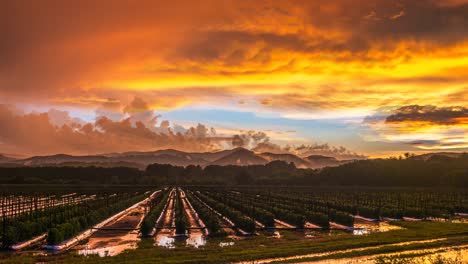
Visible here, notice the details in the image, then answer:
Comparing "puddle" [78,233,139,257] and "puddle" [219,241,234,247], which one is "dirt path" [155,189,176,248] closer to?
"puddle" [78,233,139,257]

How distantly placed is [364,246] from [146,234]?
45.3ft

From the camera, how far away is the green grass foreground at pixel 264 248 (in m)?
21.4

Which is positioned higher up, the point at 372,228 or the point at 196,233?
the point at 196,233

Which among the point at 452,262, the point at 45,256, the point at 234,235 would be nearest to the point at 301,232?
the point at 234,235

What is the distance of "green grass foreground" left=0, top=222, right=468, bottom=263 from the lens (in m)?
21.4

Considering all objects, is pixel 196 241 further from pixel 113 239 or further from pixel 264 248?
pixel 113 239

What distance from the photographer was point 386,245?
2559cm

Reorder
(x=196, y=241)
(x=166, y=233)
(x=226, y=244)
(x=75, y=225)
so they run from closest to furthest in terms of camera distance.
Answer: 1. (x=226, y=244)
2. (x=196, y=241)
3. (x=75, y=225)
4. (x=166, y=233)

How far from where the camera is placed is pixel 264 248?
2439 centimetres

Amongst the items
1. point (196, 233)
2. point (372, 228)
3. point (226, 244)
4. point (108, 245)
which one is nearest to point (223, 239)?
point (226, 244)

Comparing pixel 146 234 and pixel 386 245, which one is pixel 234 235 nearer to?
pixel 146 234

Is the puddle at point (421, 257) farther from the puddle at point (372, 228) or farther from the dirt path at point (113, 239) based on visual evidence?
the dirt path at point (113, 239)

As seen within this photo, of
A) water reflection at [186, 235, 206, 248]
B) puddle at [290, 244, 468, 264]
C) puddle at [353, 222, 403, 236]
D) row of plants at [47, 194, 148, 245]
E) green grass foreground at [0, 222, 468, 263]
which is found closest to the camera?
puddle at [290, 244, 468, 264]

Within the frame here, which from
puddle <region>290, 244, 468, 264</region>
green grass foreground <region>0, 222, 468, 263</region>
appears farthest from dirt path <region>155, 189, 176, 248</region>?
puddle <region>290, 244, 468, 264</region>
